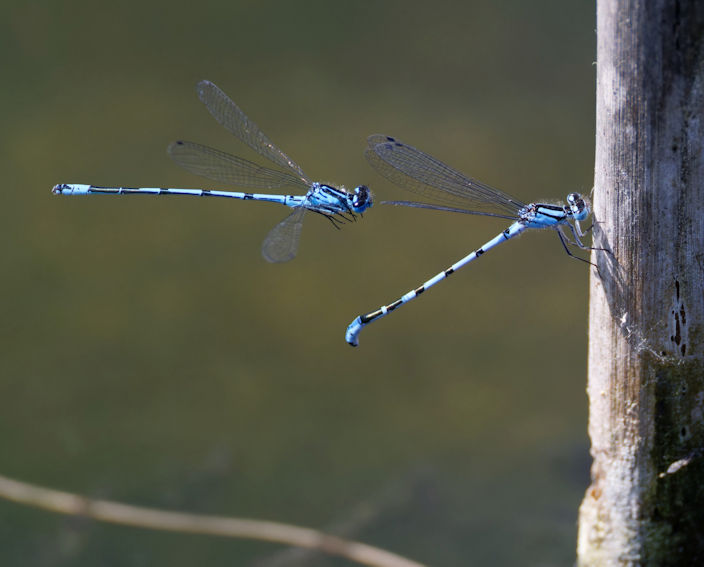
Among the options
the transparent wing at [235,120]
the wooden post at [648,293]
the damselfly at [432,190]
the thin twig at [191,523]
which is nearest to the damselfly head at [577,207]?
the damselfly at [432,190]

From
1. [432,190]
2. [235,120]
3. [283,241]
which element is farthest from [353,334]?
[235,120]

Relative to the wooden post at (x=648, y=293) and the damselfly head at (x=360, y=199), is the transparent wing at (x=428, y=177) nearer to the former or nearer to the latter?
the damselfly head at (x=360, y=199)

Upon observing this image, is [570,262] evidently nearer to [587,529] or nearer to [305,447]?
[305,447]

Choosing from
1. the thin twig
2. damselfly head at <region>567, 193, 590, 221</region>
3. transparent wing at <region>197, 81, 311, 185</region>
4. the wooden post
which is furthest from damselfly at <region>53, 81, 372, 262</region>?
the thin twig

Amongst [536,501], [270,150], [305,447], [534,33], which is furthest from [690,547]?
[534,33]

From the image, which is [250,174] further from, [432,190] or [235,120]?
[432,190]
